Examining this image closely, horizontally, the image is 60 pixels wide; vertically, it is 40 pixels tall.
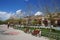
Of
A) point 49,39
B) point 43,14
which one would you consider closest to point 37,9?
point 43,14

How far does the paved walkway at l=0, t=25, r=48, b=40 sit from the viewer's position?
2.73m

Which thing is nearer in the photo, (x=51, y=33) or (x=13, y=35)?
(x=51, y=33)

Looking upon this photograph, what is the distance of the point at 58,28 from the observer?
2635 millimetres

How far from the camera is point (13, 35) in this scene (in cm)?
285

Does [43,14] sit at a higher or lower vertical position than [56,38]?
higher

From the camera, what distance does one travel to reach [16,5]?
2.88 meters

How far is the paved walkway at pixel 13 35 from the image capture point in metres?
2.73

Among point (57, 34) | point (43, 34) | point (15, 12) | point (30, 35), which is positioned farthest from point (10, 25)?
point (57, 34)

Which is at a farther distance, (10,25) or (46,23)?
(10,25)

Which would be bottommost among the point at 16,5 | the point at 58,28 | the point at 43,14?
the point at 58,28

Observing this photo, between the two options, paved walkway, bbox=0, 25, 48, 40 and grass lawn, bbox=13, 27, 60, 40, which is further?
paved walkway, bbox=0, 25, 48, 40

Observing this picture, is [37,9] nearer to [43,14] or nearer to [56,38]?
[43,14]

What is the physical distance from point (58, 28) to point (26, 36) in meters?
0.58

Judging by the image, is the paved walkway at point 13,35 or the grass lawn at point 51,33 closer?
the grass lawn at point 51,33
